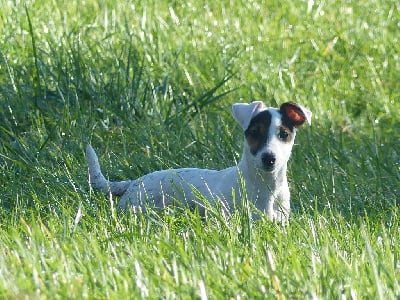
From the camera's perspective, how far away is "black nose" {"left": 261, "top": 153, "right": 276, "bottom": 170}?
536cm

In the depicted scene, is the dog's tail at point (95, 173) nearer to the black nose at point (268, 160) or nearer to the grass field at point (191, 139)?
the grass field at point (191, 139)

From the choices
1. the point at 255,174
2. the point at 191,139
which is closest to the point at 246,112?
the point at 255,174

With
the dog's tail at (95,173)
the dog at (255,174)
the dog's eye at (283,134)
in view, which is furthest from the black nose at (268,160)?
the dog's tail at (95,173)

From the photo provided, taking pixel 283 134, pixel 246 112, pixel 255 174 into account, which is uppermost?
pixel 246 112

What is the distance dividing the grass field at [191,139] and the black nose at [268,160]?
1.04ft

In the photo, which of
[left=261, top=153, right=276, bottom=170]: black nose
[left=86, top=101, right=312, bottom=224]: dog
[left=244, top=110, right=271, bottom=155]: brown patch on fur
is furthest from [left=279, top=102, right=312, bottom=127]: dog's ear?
[left=261, top=153, right=276, bottom=170]: black nose

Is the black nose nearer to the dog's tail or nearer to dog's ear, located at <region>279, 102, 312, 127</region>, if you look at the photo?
dog's ear, located at <region>279, 102, 312, 127</region>

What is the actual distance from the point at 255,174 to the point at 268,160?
0.23 meters

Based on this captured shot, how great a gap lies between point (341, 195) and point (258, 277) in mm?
2397

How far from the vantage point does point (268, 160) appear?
536 centimetres

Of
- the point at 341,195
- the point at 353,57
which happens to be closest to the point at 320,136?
the point at 341,195

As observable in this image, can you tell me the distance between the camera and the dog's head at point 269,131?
539 centimetres

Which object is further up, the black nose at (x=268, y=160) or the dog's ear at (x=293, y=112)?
the dog's ear at (x=293, y=112)

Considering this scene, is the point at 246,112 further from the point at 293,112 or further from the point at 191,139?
the point at 191,139
